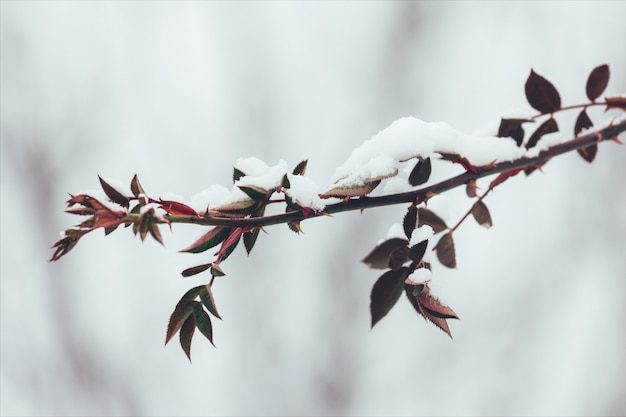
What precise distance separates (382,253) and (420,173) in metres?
0.06

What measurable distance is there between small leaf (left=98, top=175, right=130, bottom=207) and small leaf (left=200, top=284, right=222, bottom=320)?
72 mm

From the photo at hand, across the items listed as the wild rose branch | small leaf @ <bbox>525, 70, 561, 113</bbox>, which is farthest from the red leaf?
small leaf @ <bbox>525, 70, 561, 113</bbox>

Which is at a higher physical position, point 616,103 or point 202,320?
point 616,103

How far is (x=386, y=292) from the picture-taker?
0.32 metres

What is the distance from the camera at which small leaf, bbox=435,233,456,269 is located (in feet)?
1.22

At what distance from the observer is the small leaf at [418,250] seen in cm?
32

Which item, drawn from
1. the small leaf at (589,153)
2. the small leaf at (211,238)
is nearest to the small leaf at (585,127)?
the small leaf at (589,153)

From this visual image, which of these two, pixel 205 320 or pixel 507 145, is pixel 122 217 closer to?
pixel 205 320

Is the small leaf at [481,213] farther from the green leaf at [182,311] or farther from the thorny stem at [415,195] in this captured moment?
the green leaf at [182,311]

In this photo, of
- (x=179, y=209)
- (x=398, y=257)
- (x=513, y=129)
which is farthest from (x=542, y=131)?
(x=179, y=209)

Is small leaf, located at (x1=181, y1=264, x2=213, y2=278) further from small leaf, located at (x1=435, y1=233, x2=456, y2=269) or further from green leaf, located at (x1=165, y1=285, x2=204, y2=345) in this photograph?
small leaf, located at (x1=435, y1=233, x2=456, y2=269)

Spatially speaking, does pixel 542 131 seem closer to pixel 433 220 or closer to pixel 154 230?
pixel 433 220

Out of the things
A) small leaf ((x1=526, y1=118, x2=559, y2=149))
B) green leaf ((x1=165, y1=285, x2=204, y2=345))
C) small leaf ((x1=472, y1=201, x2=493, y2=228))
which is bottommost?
green leaf ((x1=165, y1=285, x2=204, y2=345))

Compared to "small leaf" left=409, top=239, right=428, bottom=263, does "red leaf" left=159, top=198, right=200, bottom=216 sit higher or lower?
higher
